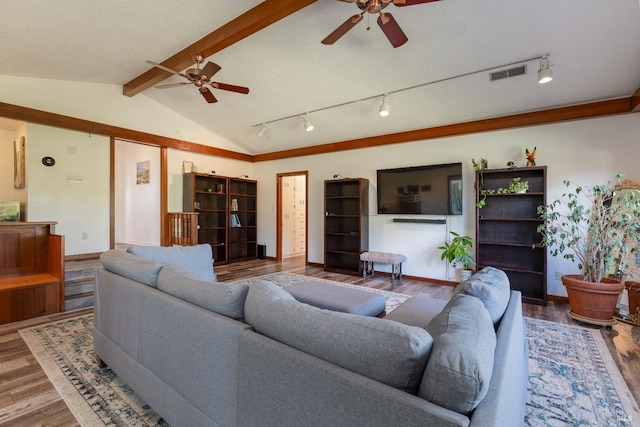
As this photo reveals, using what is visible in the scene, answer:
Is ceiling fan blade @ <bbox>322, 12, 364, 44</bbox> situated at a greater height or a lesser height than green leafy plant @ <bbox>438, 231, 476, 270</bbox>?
greater

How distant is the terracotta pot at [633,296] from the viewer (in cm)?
328

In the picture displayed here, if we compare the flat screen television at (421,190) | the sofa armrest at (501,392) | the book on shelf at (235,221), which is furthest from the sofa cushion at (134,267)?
the book on shelf at (235,221)

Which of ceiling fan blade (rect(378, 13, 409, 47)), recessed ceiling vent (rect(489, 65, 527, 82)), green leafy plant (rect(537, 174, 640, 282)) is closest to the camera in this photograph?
ceiling fan blade (rect(378, 13, 409, 47))

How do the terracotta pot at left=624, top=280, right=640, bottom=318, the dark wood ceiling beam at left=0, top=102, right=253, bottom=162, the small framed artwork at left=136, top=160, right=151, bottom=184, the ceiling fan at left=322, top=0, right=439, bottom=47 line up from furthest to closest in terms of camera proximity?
the small framed artwork at left=136, top=160, right=151, bottom=184 < the dark wood ceiling beam at left=0, top=102, right=253, bottom=162 < the terracotta pot at left=624, top=280, right=640, bottom=318 < the ceiling fan at left=322, top=0, right=439, bottom=47

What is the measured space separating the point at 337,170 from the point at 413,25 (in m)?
3.48

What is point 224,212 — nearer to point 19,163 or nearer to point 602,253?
point 19,163

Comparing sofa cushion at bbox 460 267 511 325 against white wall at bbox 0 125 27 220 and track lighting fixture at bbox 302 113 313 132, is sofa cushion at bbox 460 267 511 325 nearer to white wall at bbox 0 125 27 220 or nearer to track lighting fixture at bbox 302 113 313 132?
track lighting fixture at bbox 302 113 313 132

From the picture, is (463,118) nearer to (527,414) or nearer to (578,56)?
(578,56)

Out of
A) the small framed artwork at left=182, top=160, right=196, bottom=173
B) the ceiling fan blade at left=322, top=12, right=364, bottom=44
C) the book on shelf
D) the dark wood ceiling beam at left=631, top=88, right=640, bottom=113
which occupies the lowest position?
Result: the book on shelf

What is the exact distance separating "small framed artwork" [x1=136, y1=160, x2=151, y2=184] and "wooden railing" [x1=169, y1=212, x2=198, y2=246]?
155 centimetres

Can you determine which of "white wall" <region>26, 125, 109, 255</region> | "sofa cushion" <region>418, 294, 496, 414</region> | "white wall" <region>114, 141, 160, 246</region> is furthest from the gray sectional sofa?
"white wall" <region>114, 141, 160, 246</region>

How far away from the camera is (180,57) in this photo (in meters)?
3.91

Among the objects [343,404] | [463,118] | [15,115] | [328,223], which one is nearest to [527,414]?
[343,404]

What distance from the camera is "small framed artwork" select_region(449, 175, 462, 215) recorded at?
470cm
